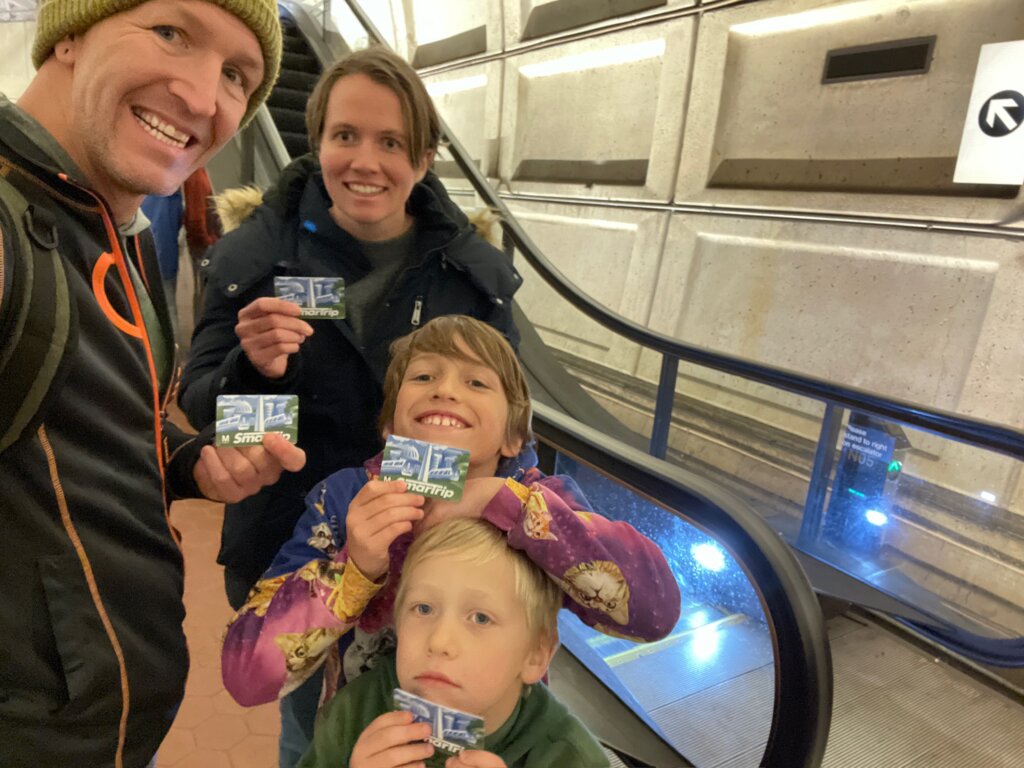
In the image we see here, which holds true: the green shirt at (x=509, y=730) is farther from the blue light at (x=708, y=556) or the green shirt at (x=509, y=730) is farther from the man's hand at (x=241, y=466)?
the blue light at (x=708, y=556)

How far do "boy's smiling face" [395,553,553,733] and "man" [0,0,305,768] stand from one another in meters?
0.42

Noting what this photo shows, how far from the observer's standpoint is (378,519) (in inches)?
37.4

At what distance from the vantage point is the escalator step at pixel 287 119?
578 cm

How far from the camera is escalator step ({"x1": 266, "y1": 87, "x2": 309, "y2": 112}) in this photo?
5.91 metres

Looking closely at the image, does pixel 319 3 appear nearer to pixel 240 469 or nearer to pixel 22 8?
pixel 22 8

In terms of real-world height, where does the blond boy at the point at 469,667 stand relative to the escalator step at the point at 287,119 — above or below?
below

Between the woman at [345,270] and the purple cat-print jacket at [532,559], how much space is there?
17.8 inches

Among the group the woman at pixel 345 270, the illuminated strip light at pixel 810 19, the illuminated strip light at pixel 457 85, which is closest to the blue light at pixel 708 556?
the woman at pixel 345 270

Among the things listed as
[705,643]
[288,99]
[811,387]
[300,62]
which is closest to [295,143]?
[288,99]

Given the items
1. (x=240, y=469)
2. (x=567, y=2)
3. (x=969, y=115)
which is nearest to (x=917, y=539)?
(x=969, y=115)

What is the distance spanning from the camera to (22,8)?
7.11m

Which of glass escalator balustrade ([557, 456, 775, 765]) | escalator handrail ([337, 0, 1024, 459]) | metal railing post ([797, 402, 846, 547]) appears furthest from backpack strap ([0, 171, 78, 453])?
metal railing post ([797, 402, 846, 547])

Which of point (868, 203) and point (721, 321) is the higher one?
point (868, 203)

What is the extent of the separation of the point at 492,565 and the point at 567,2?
5.52m
